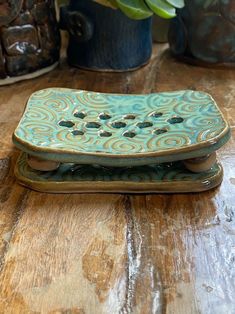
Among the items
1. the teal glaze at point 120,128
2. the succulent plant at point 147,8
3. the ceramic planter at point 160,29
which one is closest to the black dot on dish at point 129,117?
the teal glaze at point 120,128

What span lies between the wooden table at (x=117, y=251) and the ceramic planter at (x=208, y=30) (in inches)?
12.8

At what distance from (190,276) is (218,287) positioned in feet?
0.08

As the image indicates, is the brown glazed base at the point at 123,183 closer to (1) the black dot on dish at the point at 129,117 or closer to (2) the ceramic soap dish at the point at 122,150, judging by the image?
(2) the ceramic soap dish at the point at 122,150

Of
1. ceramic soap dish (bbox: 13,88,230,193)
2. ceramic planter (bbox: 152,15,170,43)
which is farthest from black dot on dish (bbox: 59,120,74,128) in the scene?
ceramic planter (bbox: 152,15,170,43)

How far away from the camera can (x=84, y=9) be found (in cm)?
89

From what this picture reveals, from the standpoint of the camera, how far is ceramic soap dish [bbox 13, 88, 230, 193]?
55 cm

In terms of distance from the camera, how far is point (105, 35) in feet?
2.95

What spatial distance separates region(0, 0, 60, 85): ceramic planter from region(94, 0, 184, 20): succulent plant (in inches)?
5.1

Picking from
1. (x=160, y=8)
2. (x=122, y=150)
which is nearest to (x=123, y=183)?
(x=122, y=150)

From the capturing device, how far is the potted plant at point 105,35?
88cm

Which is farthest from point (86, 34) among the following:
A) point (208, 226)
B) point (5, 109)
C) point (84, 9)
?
point (208, 226)

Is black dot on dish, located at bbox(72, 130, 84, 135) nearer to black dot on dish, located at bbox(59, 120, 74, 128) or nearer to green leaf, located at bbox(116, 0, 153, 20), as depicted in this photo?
black dot on dish, located at bbox(59, 120, 74, 128)

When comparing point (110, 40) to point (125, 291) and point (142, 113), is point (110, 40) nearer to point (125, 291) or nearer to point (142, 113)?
point (142, 113)

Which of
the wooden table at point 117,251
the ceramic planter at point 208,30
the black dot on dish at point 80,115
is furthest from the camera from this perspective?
the ceramic planter at point 208,30
